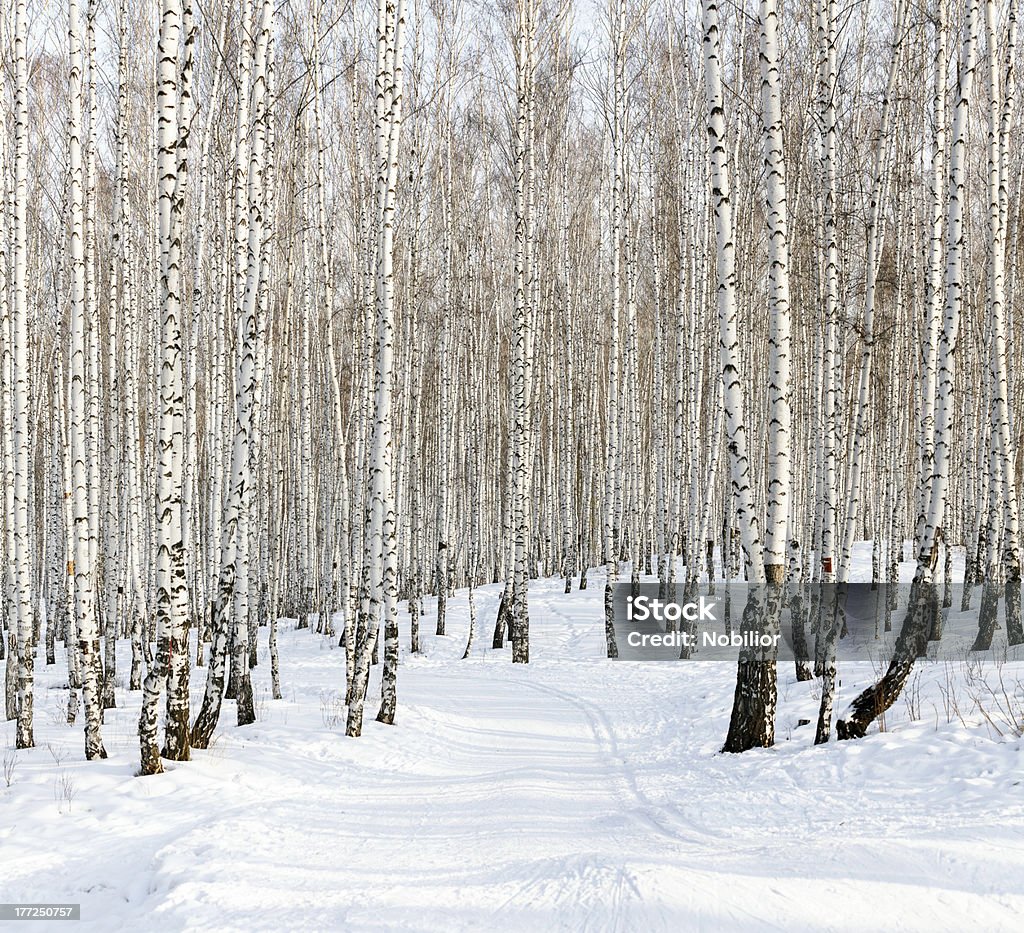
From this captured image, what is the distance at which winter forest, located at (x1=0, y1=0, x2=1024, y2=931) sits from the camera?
13.9 feet

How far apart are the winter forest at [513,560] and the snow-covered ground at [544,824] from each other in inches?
1.3

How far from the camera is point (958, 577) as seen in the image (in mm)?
18203

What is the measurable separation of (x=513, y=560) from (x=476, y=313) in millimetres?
8669

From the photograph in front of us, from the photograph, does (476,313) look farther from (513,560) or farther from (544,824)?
(544,824)

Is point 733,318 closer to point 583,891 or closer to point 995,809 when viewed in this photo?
point 995,809

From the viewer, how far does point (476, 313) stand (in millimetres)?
19859

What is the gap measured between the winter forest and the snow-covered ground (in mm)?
33

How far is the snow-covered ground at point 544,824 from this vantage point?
3.66 meters

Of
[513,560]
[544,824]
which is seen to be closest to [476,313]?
[513,560]

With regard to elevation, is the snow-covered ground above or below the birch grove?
below

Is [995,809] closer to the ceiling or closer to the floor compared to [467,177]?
closer to the floor

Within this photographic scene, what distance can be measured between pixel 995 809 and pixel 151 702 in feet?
19.0

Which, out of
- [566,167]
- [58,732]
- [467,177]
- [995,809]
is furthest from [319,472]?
[995,809]

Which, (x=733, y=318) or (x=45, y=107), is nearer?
(x=733, y=318)
